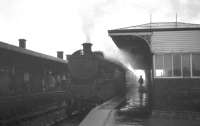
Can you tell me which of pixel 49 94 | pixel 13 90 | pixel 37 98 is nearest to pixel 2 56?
pixel 13 90

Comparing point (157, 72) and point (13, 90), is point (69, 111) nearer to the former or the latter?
point (157, 72)

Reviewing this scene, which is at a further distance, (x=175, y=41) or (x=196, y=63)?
(x=175, y=41)

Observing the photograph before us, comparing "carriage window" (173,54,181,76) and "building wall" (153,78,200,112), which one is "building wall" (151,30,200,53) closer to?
"carriage window" (173,54,181,76)

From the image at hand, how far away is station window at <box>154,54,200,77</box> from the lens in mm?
13570

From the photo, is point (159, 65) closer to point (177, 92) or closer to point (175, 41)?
point (175, 41)

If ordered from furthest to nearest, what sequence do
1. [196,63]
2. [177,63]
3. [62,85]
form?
[62,85]
[177,63]
[196,63]

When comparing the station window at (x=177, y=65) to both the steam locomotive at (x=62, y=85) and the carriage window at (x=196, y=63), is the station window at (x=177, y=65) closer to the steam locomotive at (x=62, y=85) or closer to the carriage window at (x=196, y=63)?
the carriage window at (x=196, y=63)

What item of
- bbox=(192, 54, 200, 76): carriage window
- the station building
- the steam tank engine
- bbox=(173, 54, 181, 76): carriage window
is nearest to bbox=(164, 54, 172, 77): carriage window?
the station building

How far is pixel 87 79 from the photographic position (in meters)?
14.2

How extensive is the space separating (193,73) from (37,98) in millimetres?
10932

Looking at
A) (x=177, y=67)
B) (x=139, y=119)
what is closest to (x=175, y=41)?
(x=177, y=67)

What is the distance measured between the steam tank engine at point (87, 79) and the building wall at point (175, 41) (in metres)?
3.07

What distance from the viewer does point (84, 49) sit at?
1480 centimetres

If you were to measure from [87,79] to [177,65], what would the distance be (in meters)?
4.66
